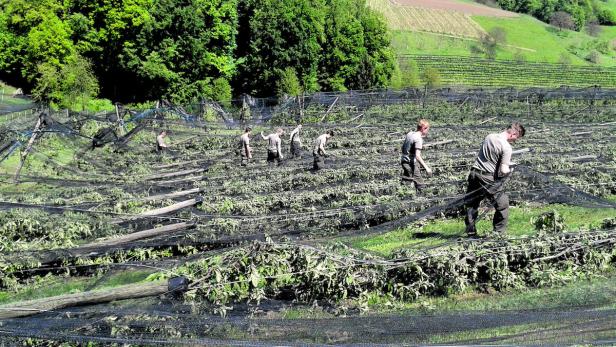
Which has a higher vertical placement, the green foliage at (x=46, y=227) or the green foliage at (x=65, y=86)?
the green foliage at (x=65, y=86)

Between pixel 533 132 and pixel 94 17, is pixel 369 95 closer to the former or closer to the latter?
pixel 533 132

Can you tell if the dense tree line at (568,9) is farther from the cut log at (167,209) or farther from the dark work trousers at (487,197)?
the dark work trousers at (487,197)

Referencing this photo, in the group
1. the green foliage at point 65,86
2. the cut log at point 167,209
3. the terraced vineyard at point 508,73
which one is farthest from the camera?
the terraced vineyard at point 508,73

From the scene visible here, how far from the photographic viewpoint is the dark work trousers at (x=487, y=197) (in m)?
8.91

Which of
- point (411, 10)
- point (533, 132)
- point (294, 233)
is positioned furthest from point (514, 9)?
point (294, 233)

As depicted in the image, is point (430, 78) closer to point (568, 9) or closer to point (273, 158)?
point (273, 158)

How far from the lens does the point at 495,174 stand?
29.4ft

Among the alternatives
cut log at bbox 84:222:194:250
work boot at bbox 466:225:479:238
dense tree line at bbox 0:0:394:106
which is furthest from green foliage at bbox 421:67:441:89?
work boot at bbox 466:225:479:238

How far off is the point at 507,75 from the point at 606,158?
2203 inches

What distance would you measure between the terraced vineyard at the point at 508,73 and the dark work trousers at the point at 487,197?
57.3 meters

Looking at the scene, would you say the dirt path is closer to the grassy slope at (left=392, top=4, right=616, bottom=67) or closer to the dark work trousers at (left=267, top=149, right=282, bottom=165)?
the grassy slope at (left=392, top=4, right=616, bottom=67)

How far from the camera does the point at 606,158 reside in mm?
15133

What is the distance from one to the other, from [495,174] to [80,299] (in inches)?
222

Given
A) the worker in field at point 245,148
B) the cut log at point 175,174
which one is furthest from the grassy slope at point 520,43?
the cut log at point 175,174
